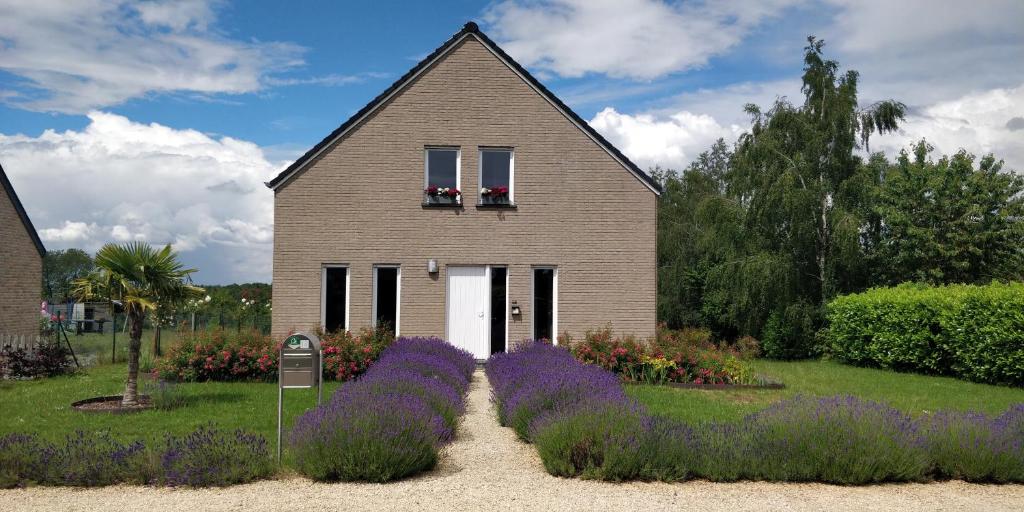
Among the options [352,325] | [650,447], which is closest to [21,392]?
[352,325]

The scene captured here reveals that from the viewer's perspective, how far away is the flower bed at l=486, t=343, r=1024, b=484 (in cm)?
711

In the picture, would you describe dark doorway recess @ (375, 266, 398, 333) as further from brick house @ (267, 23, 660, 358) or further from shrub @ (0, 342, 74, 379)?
shrub @ (0, 342, 74, 379)

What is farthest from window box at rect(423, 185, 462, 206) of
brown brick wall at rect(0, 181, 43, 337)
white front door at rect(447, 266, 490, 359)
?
brown brick wall at rect(0, 181, 43, 337)

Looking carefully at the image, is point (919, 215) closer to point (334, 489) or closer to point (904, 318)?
point (904, 318)

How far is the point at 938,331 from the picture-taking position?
19406 mm

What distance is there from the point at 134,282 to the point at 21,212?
13.4m

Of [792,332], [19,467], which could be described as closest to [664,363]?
[19,467]

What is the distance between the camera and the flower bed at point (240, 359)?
14.7m

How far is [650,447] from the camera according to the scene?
7.13 metres

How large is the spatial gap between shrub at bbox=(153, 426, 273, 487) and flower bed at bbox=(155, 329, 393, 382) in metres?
7.39

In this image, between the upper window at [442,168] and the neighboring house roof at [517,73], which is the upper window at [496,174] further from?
the neighboring house roof at [517,73]

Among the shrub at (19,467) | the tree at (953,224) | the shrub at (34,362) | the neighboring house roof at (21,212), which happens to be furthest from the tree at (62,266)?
the shrub at (19,467)

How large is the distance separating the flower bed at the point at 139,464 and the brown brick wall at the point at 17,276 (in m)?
16.3

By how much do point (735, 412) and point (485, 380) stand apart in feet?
17.8
